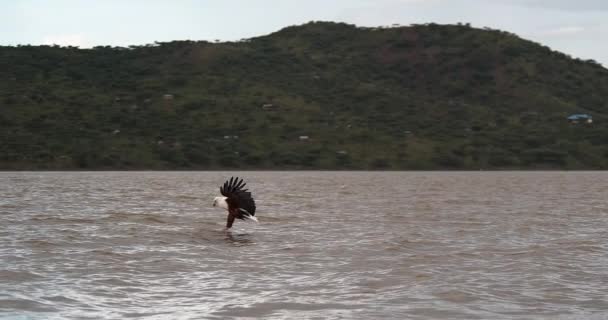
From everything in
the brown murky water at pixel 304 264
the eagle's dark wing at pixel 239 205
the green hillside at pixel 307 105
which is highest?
the green hillside at pixel 307 105

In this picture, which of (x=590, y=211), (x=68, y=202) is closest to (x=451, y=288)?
(x=590, y=211)

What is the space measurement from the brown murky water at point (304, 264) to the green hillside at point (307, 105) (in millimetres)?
54557

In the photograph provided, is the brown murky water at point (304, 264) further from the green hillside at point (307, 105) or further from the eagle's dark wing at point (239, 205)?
the green hillside at point (307, 105)

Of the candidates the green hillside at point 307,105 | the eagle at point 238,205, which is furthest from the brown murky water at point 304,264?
the green hillside at point 307,105

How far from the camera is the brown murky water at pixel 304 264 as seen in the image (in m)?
10.5

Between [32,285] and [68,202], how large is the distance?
19058mm

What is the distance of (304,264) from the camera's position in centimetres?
1434

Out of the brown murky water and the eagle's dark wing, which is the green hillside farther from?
the eagle's dark wing

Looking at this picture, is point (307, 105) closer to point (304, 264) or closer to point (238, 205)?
point (238, 205)

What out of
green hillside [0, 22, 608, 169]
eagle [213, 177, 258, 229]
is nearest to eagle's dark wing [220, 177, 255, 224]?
eagle [213, 177, 258, 229]

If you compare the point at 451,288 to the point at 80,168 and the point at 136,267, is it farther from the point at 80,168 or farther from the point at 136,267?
the point at 80,168

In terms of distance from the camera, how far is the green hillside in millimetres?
81125

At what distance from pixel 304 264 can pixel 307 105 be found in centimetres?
8062

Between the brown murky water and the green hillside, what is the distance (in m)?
54.6
